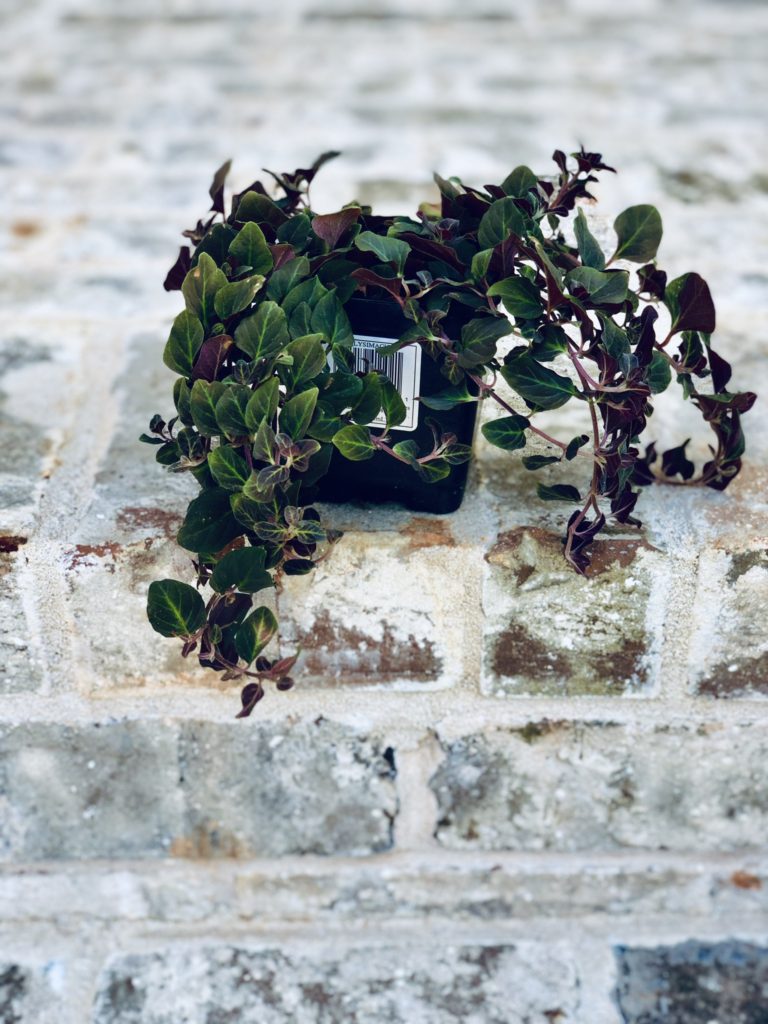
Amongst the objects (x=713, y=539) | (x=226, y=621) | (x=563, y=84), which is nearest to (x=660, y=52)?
(x=563, y=84)

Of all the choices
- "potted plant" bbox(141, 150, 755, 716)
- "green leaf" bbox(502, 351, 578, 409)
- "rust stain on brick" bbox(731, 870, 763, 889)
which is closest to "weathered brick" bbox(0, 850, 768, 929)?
"rust stain on brick" bbox(731, 870, 763, 889)

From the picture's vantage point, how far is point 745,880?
3.65ft

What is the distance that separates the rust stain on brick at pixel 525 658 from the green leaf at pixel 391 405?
0.84 feet

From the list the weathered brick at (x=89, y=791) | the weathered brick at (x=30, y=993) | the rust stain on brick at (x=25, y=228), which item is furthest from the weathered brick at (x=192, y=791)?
the rust stain on brick at (x=25, y=228)

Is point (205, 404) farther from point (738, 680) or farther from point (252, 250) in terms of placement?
point (738, 680)

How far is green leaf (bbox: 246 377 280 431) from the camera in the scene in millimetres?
759

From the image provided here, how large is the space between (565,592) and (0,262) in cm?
100

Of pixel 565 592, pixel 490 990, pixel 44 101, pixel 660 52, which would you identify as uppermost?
pixel 660 52

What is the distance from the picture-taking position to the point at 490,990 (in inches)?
41.2

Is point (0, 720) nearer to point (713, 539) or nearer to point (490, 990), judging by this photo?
point (490, 990)

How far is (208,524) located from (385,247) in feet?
0.84

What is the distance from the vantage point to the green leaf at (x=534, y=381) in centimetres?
80

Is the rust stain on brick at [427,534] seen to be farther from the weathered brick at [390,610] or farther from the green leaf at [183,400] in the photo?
the green leaf at [183,400]

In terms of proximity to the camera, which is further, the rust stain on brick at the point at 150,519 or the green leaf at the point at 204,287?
the rust stain on brick at the point at 150,519
